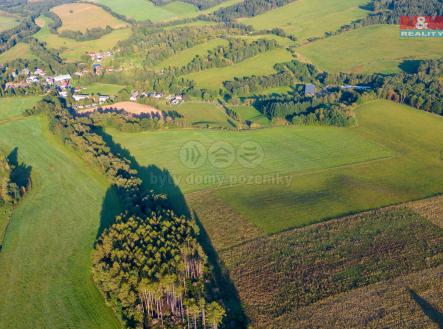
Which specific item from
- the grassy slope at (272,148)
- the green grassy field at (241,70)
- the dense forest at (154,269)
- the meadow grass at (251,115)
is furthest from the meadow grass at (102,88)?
the dense forest at (154,269)

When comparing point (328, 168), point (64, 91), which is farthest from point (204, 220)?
point (64, 91)

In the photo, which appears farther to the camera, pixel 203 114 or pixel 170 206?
pixel 203 114

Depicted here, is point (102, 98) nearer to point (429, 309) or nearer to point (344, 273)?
point (344, 273)

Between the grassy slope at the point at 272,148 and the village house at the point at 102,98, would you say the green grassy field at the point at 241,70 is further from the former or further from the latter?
the grassy slope at the point at 272,148

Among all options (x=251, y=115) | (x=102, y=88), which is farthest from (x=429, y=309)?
(x=102, y=88)

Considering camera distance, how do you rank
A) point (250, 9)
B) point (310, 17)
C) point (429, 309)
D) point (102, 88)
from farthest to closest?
point (250, 9) → point (310, 17) → point (102, 88) → point (429, 309)

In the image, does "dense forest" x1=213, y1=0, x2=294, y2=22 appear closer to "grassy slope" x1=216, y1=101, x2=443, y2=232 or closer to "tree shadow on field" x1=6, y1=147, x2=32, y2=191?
"grassy slope" x1=216, y1=101, x2=443, y2=232
